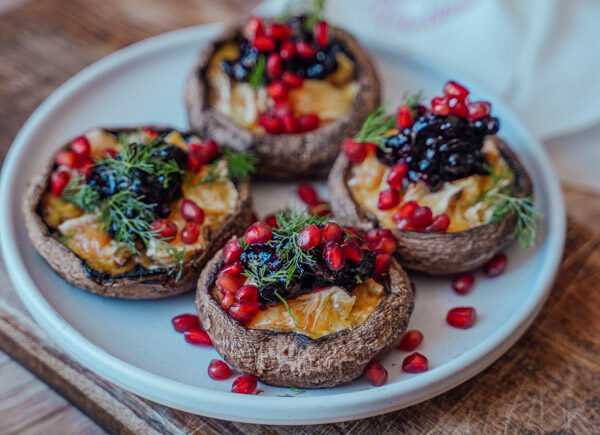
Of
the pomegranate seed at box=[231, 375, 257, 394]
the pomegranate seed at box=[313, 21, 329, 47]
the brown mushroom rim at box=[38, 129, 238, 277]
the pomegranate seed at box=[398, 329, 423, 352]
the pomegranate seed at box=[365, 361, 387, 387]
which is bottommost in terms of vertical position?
the pomegranate seed at box=[231, 375, 257, 394]

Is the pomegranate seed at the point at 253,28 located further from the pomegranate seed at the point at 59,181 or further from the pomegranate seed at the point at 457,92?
the pomegranate seed at the point at 59,181

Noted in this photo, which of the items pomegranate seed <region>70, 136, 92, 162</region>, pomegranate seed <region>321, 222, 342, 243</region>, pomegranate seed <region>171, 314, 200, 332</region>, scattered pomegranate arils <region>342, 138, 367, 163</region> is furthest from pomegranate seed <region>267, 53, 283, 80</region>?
pomegranate seed <region>171, 314, 200, 332</region>

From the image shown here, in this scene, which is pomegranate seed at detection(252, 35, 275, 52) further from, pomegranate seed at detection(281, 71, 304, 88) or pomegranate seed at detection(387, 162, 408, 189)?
pomegranate seed at detection(387, 162, 408, 189)

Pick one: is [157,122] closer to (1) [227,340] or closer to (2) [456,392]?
(1) [227,340]

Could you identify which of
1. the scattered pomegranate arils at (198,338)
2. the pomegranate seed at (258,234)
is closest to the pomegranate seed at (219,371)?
the scattered pomegranate arils at (198,338)

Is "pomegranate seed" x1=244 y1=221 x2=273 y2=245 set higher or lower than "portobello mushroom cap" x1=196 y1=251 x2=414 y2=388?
higher

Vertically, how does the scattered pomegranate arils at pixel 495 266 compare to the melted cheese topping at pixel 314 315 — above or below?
below

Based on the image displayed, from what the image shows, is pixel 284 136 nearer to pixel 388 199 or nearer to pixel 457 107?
pixel 388 199

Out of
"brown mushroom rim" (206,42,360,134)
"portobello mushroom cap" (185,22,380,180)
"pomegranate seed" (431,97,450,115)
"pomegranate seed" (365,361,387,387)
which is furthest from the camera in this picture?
"brown mushroom rim" (206,42,360,134)
